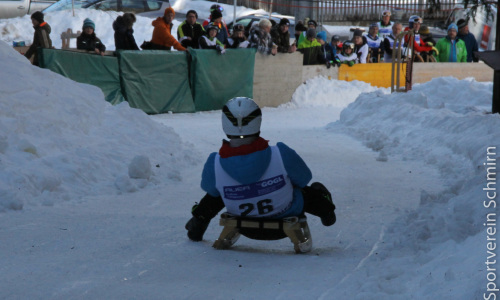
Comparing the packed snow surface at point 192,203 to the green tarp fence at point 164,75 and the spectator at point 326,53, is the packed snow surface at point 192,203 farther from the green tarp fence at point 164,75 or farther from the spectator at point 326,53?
the spectator at point 326,53

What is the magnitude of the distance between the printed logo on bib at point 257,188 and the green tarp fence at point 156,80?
1116cm

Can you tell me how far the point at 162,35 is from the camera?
17.3 metres

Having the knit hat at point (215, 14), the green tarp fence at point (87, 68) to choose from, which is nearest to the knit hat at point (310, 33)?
the knit hat at point (215, 14)

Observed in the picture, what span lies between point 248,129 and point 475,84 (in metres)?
14.8

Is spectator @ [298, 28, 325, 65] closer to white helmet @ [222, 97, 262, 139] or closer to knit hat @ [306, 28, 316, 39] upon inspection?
knit hat @ [306, 28, 316, 39]

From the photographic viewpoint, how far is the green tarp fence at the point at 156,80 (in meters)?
16.2

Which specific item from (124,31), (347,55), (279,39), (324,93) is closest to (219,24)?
(279,39)

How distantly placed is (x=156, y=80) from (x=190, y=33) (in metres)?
1.86

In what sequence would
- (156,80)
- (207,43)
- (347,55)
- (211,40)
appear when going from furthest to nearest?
(347,55) → (211,40) → (207,43) → (156,80)

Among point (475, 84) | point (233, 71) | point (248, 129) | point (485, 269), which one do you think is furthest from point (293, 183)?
point (475, 84)

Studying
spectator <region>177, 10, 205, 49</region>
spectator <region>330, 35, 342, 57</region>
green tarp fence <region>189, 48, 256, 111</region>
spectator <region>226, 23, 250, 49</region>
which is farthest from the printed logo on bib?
spectator <region>330, 35, 342, 57</region>

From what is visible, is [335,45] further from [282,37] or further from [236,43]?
[236,43]

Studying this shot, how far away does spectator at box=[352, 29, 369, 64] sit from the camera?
22.1m

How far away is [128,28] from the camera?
1655 centimetres
